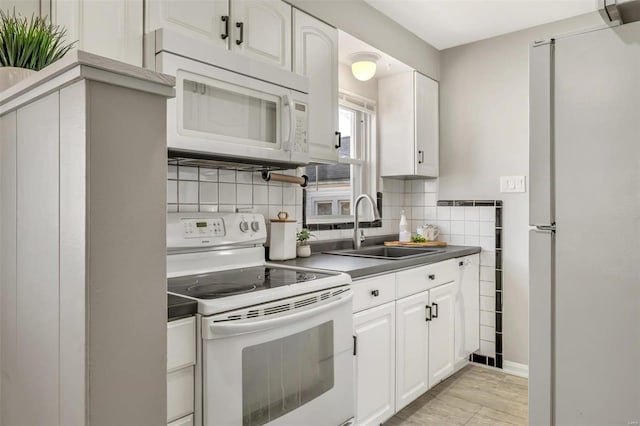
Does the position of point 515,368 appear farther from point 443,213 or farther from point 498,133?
point 498,133

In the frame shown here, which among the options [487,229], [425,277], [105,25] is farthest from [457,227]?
[105,25]

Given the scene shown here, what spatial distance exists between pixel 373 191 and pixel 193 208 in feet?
5.40

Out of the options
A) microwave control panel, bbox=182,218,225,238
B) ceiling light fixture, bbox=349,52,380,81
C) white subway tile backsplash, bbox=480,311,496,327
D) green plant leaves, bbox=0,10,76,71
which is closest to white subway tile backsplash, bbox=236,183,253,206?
microwave control panel, bbox=182,218,225,238

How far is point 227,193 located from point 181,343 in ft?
3.28

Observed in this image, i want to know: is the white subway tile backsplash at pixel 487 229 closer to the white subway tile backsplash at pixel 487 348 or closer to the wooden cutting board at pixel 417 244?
the wooden cutting board at pixel 417 244

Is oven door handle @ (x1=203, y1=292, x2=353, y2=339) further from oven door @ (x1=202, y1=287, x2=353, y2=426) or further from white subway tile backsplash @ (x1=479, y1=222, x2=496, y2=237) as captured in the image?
white subway tile backsplash @ (x1=479, y1=222, x2=496, y2=237)

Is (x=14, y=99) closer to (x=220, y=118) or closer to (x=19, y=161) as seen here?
(x=19, y=161)

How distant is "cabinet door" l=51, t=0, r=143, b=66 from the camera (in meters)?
1.34

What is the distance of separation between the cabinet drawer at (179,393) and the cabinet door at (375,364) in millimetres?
852

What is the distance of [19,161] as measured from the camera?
33.4 inches

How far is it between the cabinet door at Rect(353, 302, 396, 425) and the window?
89 cm

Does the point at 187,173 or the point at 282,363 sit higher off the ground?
the point at 187,173

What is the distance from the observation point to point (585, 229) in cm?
113

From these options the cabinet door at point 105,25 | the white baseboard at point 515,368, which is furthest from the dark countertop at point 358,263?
the cabinet door at point 105,25
